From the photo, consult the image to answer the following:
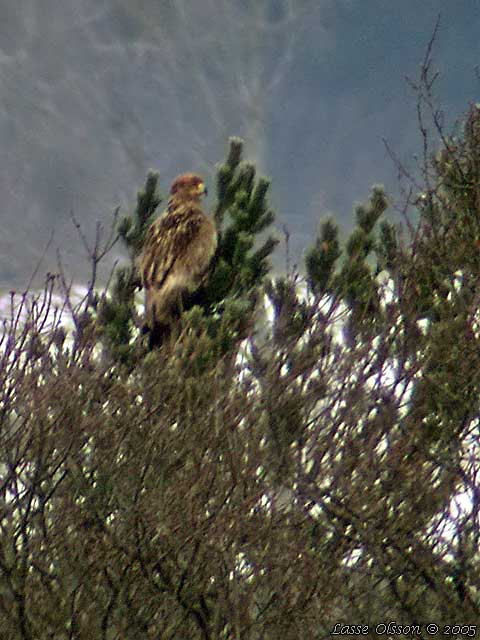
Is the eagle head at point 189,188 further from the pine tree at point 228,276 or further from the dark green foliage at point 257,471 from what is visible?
the dark green foliage at point 257,471

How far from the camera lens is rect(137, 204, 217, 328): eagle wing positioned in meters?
11.4

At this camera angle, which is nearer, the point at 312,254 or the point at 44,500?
the point at 44,500

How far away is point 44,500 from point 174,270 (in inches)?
133

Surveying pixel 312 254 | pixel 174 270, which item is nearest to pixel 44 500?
pixel 174 270

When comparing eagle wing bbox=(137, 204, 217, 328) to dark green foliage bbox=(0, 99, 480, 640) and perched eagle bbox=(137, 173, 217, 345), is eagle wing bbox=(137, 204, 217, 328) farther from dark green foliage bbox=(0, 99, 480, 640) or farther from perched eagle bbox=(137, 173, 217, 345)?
dark green foliage bbox=(0, 99, 480, 640)

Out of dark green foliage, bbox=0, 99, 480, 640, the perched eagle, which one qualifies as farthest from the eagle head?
dark green foliage, bbox=0, 99, 480, 640

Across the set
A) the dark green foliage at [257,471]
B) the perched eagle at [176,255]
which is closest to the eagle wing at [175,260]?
the perched eagle at [176,255]

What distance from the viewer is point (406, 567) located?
28.5 feet

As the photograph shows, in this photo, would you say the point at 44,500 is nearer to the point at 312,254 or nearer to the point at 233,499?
the point at 233,499

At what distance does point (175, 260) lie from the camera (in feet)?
37.4

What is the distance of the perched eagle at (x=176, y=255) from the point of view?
37.2 feet

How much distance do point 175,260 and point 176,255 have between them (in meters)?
0.05

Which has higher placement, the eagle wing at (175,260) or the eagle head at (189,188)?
the eagle head at (189,188)

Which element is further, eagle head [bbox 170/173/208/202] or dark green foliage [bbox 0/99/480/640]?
eagle head [bbox 170/173/208/202]
